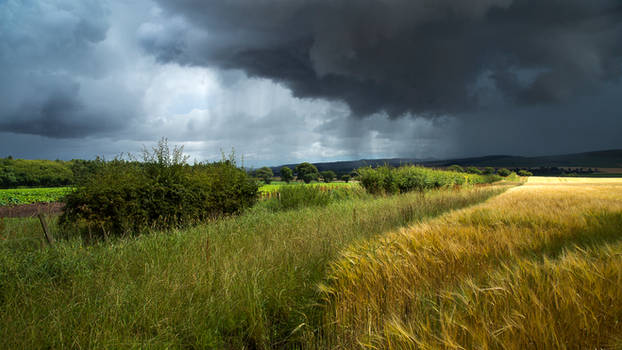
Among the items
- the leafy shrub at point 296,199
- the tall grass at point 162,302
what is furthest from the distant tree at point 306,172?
the tall grass at point 162,302

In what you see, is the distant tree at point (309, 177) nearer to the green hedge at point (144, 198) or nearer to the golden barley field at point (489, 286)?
the green hedge at point (144, 198)

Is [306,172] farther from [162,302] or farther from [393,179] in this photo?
[162,302]

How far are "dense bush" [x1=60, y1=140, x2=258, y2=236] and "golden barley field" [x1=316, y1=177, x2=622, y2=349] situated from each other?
647 centimetres

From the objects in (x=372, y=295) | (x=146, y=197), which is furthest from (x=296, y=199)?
(x=372, y=295)

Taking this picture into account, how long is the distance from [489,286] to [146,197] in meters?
8.95

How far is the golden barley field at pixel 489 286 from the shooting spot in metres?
1.36

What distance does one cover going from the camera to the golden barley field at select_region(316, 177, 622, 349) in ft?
4.47

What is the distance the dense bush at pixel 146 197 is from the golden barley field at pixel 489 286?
647 centimetres

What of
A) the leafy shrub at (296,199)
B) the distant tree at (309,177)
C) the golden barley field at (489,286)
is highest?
the golden barley field at (489,286)

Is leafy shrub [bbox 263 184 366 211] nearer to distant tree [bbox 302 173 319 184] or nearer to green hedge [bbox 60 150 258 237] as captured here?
green hedge [bbox 60 150 258 237]

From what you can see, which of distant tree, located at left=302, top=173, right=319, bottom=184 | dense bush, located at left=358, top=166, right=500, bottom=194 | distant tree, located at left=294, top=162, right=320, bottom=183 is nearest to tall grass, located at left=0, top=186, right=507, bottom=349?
dense bush, located at left=358, top=166, right=500, bottom=194

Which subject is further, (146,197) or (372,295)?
(146,197)

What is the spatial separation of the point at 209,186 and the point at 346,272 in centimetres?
824

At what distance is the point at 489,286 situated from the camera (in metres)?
1.87
